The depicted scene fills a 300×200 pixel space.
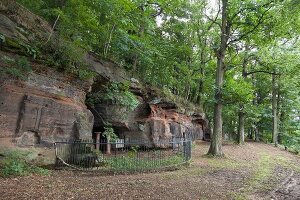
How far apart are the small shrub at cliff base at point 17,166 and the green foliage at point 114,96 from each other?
4644mm

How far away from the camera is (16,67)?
335 inches

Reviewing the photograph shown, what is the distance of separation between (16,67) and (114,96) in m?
4.90

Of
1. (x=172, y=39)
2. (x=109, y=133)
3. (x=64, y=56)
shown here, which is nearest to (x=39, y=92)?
(x=64, y=56)

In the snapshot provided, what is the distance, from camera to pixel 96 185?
7.09 meters

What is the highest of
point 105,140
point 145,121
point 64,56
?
point 64,56

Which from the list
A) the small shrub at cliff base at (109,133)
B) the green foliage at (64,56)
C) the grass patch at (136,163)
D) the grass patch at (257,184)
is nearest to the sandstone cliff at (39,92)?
the green foliage at (64,56)

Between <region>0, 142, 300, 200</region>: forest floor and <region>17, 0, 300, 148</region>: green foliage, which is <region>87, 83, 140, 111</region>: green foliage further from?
<region>0, 142, 300, 200</region>: forest floor

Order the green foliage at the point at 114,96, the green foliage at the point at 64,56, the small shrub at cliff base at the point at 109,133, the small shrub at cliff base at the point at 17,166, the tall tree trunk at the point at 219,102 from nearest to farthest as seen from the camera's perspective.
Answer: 1. the small shrub at cliff base at the point at 17,166
2. the green foliage at the point at 64,56
3. the small shrub at cliff base at the point at 109,133
4. the green foliage at the point at 114,96
5. the tall tree trunk at the point at 219,102

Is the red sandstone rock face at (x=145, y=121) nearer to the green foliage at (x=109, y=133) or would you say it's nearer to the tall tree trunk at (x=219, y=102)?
the green foliage at (x=109, y=133)

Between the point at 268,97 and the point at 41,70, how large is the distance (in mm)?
30114

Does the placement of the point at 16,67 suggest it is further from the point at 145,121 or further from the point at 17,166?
the point at 145,121

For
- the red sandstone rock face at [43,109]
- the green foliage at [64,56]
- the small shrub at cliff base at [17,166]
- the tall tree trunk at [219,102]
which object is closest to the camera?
the small shrub at cliff base at [17,166]

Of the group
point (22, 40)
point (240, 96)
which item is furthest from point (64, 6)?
point (240, 96)

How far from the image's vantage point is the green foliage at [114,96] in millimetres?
12483
